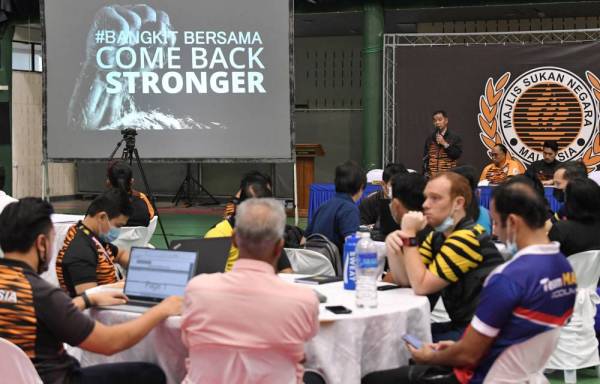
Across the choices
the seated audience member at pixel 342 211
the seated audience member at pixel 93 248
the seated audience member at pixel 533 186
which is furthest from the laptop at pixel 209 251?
the seated audience member at pixel 342 211

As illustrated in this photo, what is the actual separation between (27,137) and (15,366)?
13517 millimetres

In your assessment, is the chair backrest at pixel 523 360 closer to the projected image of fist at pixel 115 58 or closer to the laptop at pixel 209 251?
the laptop at pixel 209 251

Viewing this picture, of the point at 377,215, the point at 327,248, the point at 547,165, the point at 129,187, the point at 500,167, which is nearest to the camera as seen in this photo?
the point at 327,248

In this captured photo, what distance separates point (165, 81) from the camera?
1104cm

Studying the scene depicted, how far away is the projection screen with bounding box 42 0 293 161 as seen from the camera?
10.7 m

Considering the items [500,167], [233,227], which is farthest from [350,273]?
[500,167]

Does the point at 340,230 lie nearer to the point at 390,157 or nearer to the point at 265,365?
the point at 265,365

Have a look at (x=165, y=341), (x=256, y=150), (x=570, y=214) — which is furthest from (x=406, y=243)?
(x=256, y=150)

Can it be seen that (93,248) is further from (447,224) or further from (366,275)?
(447,224)

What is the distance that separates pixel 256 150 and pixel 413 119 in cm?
241

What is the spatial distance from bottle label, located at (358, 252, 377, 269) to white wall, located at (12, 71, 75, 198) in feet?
41.4

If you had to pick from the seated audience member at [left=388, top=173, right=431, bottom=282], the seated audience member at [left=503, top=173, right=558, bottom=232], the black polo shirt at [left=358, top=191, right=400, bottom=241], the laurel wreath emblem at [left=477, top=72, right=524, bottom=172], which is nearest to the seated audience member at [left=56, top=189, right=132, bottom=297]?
the seated audience member at [left=388, top=173, right=431, bottom=282]

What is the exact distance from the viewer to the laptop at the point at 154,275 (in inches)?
124

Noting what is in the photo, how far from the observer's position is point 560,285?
2.57 m
